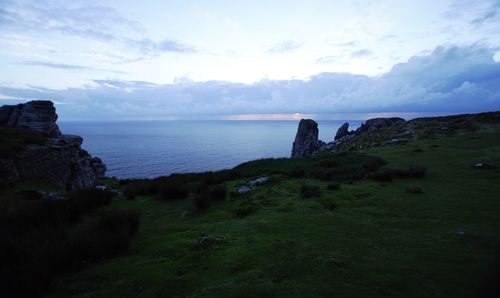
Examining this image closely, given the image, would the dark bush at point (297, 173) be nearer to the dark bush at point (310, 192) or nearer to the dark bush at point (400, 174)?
the dark bush at point (400, 174)

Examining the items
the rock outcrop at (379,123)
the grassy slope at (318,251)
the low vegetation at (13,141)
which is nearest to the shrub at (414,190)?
the grassy slope at (318,251)

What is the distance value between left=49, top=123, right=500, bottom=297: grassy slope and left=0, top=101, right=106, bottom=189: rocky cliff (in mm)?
12127

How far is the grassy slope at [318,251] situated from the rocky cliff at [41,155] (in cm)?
1213

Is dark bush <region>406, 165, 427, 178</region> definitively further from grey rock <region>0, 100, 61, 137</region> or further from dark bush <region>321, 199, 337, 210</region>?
grey rock <region>0, 100, 61, 137</region>

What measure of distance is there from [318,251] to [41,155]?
22885 millimetres

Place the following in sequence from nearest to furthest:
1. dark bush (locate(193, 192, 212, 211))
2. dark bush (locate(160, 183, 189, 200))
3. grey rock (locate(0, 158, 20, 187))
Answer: dark bush (locate(193, 192, 212, 211)) → dark bush (locate(160, 183, 189, 200)) → grey rock (locate(0, 158, 20, 187))

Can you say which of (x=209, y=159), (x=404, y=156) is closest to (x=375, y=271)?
(x=404, y=156)

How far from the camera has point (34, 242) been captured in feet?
25.9

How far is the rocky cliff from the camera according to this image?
771 inches

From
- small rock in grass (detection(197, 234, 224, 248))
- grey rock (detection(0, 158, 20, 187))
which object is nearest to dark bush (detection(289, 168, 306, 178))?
small rock in grass (detection(197, 234, 224, 248))

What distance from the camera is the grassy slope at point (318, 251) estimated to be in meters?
6.12

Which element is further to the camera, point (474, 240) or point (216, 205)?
point (216, 205)

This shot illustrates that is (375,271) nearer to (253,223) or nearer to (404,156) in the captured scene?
(253,223)

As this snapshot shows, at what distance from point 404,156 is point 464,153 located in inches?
175
